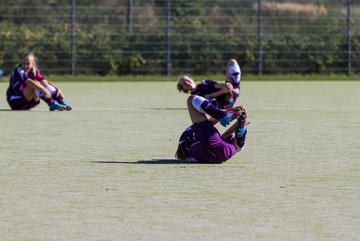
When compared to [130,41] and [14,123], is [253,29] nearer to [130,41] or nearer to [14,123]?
[130,41]

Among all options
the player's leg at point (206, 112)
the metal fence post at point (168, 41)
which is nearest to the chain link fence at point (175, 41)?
the metal fence post at point (168, 41)

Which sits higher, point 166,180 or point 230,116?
point 230,116

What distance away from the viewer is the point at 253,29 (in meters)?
37.0

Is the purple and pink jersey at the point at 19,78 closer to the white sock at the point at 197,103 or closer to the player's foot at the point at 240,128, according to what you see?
the white sock at the point at 197,103

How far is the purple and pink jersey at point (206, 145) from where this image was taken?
473 inches

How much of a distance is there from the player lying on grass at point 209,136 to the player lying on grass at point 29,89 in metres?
8.50

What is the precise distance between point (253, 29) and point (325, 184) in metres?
26.8

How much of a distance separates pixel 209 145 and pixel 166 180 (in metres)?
1.36

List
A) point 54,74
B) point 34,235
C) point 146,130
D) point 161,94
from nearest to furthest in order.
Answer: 1. point 34,235
2. point 146,130
3. point 161,94
4. point 54,74

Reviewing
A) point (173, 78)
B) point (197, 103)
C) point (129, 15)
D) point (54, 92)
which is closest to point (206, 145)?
point (197, 103)

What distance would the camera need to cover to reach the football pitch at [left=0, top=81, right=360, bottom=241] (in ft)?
26.6

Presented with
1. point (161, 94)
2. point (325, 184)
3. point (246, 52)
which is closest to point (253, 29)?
point (246, 52)

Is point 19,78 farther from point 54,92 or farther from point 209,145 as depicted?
point 209,145

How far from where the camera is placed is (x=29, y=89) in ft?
68.0
